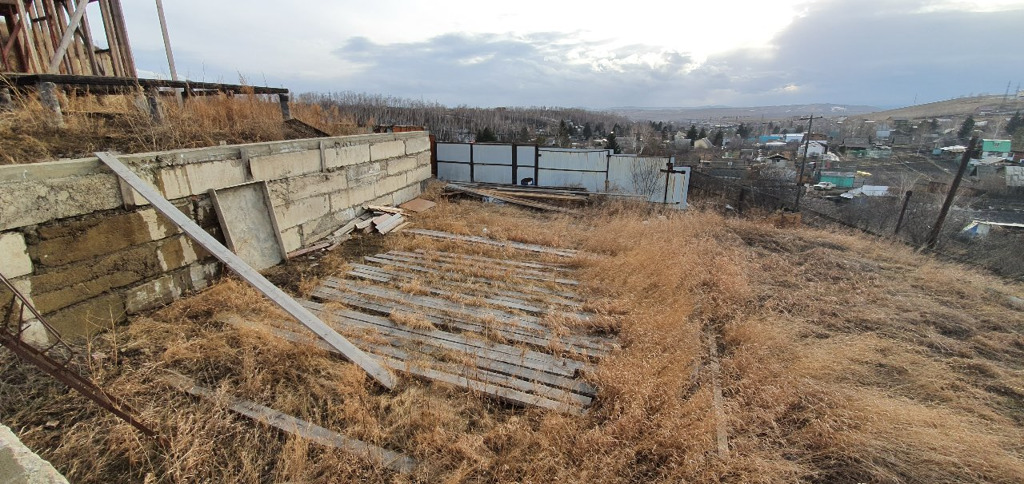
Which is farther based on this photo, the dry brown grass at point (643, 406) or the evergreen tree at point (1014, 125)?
the evergreen tree at point (1014, 125)

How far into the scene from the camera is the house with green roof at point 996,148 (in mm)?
43219

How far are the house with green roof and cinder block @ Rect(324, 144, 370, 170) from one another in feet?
208

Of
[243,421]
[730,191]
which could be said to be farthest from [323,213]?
[730,191]

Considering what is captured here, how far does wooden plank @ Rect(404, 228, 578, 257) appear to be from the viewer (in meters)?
6.44

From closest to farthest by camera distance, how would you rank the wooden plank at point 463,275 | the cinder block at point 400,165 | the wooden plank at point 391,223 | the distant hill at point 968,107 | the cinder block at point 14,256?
the cinder block at point 14,256 < the wooden plank at point 463,275 < the wooden plank at point 391,223 < the cinder block at point 400,165 < the distant hill at point 968,107

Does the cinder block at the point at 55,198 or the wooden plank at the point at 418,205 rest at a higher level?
the cinder block at the point at 55,198

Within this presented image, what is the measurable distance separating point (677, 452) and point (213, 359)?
3442mm

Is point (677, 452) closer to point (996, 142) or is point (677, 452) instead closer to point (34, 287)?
point (34, 287)

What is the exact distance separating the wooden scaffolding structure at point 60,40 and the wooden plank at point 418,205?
15.6 feet

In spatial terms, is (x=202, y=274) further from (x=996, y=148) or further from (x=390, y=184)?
(x=996, y=148)

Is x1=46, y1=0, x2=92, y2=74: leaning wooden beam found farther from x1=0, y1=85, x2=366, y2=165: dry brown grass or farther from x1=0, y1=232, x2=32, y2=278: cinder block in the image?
x1=0, y1=232, x2=32, y2=278: cinder block

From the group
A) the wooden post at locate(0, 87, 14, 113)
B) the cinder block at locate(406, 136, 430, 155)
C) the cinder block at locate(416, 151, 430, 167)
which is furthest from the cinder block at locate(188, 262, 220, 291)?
the cinder block at locate(416, 151, 430, 167)

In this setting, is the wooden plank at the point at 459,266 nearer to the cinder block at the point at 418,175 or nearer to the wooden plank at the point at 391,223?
the wooden plank at the point at 391,223

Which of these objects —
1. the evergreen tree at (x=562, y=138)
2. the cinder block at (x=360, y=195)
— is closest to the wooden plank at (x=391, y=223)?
the cinder block at (x=360, y=195)
